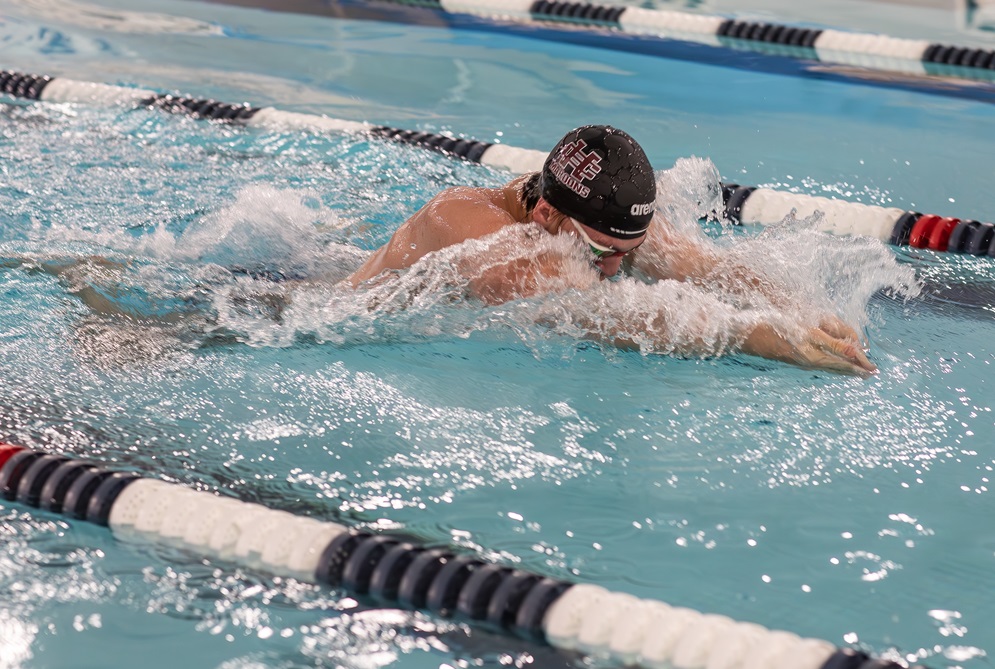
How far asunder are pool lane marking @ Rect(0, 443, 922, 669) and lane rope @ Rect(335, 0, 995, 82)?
5.21 metres

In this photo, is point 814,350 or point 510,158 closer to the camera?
point 814,350

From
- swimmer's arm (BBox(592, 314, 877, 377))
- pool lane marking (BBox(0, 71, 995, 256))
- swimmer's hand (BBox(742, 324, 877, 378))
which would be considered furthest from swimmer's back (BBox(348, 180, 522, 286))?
pool lane marking (BBox(0, 71, 995, 256))

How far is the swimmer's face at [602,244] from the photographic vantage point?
9.52ft

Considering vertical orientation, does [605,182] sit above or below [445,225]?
above

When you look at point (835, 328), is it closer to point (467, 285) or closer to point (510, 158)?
point (467, 285)

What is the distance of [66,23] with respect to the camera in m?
7.19

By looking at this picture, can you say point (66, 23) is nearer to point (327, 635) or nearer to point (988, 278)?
point (988, 278)

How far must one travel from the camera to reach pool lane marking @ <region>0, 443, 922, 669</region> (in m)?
1.96

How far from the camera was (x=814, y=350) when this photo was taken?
2.99 metres

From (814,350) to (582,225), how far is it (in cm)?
67

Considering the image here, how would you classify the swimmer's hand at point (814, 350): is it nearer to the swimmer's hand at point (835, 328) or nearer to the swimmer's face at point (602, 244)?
the swimmer's hand at point (835, 328)

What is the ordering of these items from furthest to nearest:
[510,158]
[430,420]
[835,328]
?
[510,158] → [835,328] → [430,420]

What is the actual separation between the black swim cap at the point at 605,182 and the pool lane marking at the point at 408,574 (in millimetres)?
985

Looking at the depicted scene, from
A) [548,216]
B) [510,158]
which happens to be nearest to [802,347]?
[548,216]
